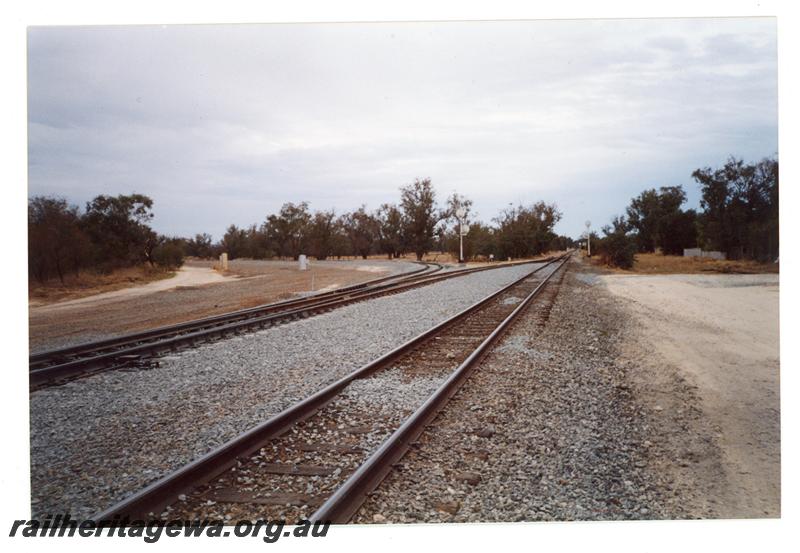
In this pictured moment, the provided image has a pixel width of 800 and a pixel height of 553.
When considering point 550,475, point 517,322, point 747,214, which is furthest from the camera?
point 517,322

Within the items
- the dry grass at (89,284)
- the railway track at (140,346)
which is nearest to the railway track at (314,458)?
the dry grass at (89,284)

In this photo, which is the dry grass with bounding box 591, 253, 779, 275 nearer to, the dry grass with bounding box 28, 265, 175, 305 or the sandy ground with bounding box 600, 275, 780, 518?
the sandy ground with bounding box 600, 275, 780, 518

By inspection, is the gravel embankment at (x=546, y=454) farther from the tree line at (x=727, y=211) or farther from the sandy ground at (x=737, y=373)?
the tree line at (x=727, y=211)

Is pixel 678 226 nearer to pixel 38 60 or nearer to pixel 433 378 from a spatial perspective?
pixel 433 378

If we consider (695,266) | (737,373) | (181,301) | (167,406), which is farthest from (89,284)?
(695,266)

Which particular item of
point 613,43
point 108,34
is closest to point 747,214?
point 613,43

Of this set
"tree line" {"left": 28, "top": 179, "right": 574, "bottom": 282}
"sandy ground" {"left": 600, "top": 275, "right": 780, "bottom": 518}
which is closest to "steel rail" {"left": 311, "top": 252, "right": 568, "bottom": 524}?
"sandy ground" {"left": 600, "top": 275, "right": 780, "bottom": 518}

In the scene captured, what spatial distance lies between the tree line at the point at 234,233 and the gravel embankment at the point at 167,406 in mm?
1299

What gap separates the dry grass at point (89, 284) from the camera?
480 centimetres

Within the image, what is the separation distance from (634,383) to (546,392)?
109 cm

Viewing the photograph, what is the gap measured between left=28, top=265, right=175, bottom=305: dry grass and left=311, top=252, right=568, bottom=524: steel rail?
10.1 feet

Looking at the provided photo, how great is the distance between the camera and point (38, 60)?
13.3 ft

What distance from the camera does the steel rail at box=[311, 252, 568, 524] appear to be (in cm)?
300

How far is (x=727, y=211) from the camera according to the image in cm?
602
